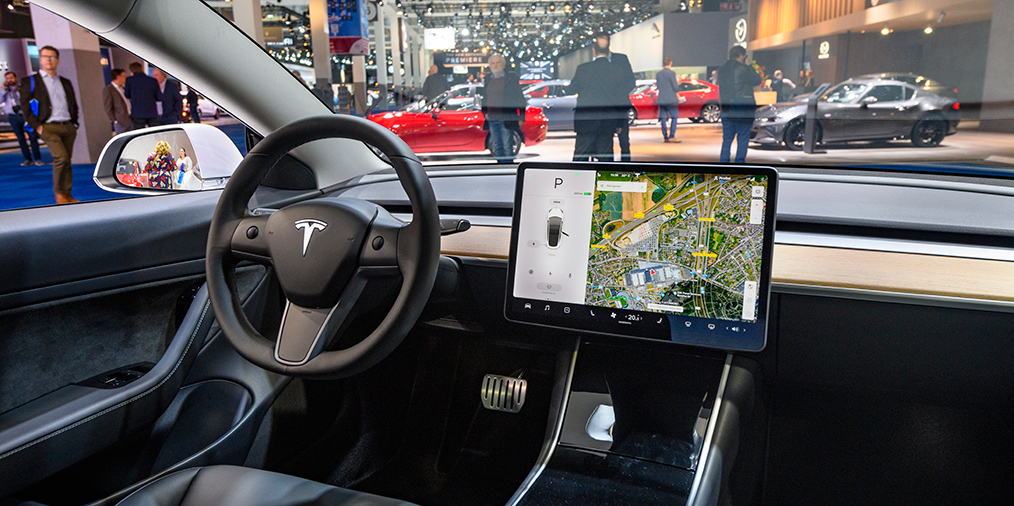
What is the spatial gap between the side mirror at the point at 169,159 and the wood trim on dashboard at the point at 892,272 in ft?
2.87

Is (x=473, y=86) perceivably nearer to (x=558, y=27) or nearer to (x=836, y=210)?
(x=836, y=210)

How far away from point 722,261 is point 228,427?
1.28 meters

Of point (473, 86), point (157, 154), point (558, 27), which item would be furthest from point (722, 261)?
point (558, 27)

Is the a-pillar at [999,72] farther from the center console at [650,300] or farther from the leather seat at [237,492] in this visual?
the leather seat at [237,492]

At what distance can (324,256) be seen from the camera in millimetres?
1133

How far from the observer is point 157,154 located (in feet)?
6.14

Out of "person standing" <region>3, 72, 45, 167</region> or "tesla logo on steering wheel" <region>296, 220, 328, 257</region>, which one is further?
"person standing" <region>3, 72, 45, 167</region>

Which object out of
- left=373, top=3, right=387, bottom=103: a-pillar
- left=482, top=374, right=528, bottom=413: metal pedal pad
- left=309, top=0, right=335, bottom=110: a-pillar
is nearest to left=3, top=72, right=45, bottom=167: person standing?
left=309, top=0, right=335, bottom=110: a-pillar

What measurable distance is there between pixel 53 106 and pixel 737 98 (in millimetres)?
6112

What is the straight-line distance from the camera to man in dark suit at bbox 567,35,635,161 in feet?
14.9

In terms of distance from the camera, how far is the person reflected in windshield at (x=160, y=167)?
181 cm

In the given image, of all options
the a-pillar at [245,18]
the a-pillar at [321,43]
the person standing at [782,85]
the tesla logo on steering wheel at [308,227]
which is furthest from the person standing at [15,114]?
the person standing at [782,85]

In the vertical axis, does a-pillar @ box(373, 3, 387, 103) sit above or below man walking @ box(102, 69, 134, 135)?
above

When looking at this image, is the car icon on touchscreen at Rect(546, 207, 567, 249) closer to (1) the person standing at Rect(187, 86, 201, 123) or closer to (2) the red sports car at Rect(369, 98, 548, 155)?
(1) the person standing at Rect(187, 86, 201, 123)
